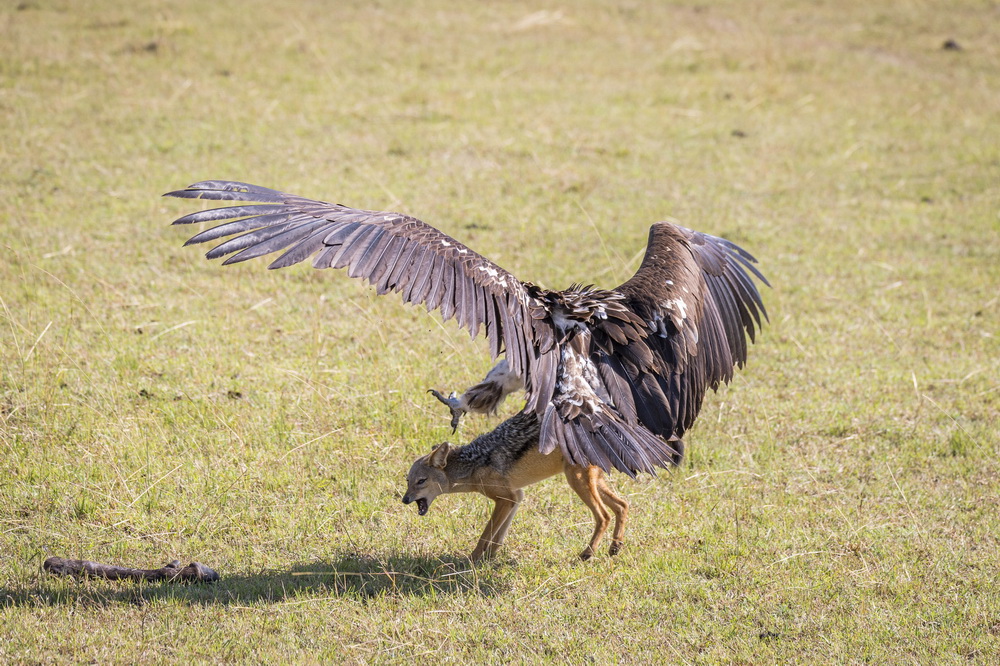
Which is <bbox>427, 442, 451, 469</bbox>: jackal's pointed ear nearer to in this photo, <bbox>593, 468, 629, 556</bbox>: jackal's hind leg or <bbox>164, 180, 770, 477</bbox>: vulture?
<bbox>164, 180, 770, 477</bbox>: vulture

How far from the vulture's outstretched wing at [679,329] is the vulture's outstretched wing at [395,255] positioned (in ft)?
2.03

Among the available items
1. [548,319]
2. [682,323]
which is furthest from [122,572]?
[682,323]

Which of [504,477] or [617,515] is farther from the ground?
[504,477]

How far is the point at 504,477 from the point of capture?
5359 mm

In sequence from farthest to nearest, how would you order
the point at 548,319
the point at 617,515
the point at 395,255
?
the point at 617,515
the point at 548,319
the point at 395,255

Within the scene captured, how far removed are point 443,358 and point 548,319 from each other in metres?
2.43

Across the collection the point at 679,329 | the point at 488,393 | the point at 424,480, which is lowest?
the point at 424,480

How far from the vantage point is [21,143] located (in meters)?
11.4

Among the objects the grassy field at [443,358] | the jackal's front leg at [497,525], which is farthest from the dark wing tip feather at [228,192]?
the jackal's front leg at [497,525]

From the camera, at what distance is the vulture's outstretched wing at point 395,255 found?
15.4 ft

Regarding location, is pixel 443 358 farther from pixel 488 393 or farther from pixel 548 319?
pixel 548 319

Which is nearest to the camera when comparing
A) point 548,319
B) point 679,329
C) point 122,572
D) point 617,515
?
point 122,572

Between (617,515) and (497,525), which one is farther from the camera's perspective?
(617,515)

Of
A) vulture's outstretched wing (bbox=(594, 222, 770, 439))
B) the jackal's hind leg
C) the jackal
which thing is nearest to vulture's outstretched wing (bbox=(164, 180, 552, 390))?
the jackal
